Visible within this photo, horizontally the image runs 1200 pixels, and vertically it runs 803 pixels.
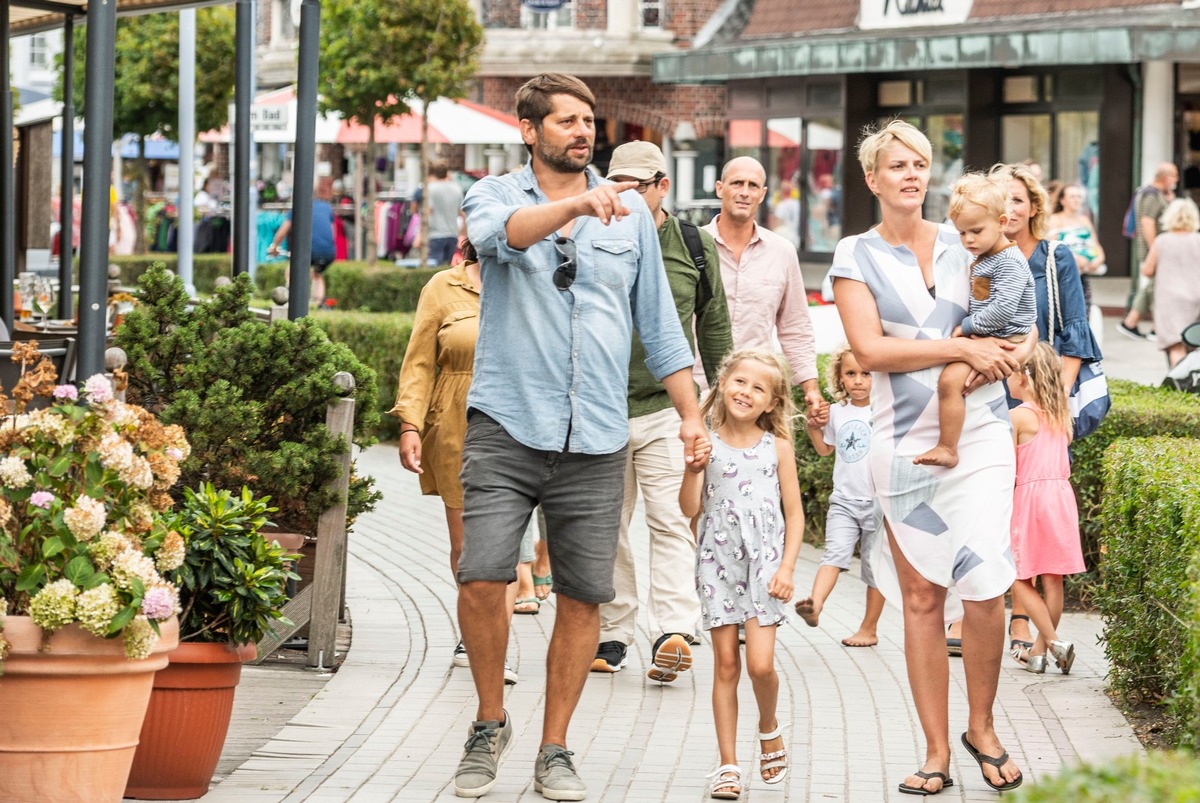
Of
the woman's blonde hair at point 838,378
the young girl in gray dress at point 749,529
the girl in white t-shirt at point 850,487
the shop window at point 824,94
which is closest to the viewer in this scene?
the young girl in gray dress at point 749,529

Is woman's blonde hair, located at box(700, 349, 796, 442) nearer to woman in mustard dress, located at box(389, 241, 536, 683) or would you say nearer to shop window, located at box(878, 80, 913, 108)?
woman in mustard dress, located at box(389, 241, 536, 683)

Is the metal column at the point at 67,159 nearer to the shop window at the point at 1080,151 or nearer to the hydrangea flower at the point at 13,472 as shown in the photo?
the hydrangea flower at the point at 13,472

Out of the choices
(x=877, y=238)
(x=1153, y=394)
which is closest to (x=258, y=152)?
(x=1153, y=394)

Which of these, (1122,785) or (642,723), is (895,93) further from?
(1122,785)

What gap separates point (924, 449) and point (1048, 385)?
1955 mm

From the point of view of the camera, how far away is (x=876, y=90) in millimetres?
28391

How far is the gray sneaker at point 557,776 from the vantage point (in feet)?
17.2

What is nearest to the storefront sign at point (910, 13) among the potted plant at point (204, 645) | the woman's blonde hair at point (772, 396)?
the woman's blonde hair at point (772, 396)

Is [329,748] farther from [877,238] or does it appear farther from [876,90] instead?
[876,90]

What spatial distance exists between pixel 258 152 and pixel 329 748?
46.6 meters

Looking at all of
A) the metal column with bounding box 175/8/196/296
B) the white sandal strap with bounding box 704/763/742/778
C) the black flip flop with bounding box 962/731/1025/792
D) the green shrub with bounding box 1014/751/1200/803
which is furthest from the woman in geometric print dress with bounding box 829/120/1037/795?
the metal column with bounding box 175/8/196/296

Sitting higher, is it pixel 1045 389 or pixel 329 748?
pixel 1045 389

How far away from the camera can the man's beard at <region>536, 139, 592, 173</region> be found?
5.26m

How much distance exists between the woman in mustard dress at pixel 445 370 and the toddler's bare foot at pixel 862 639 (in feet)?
5.01
